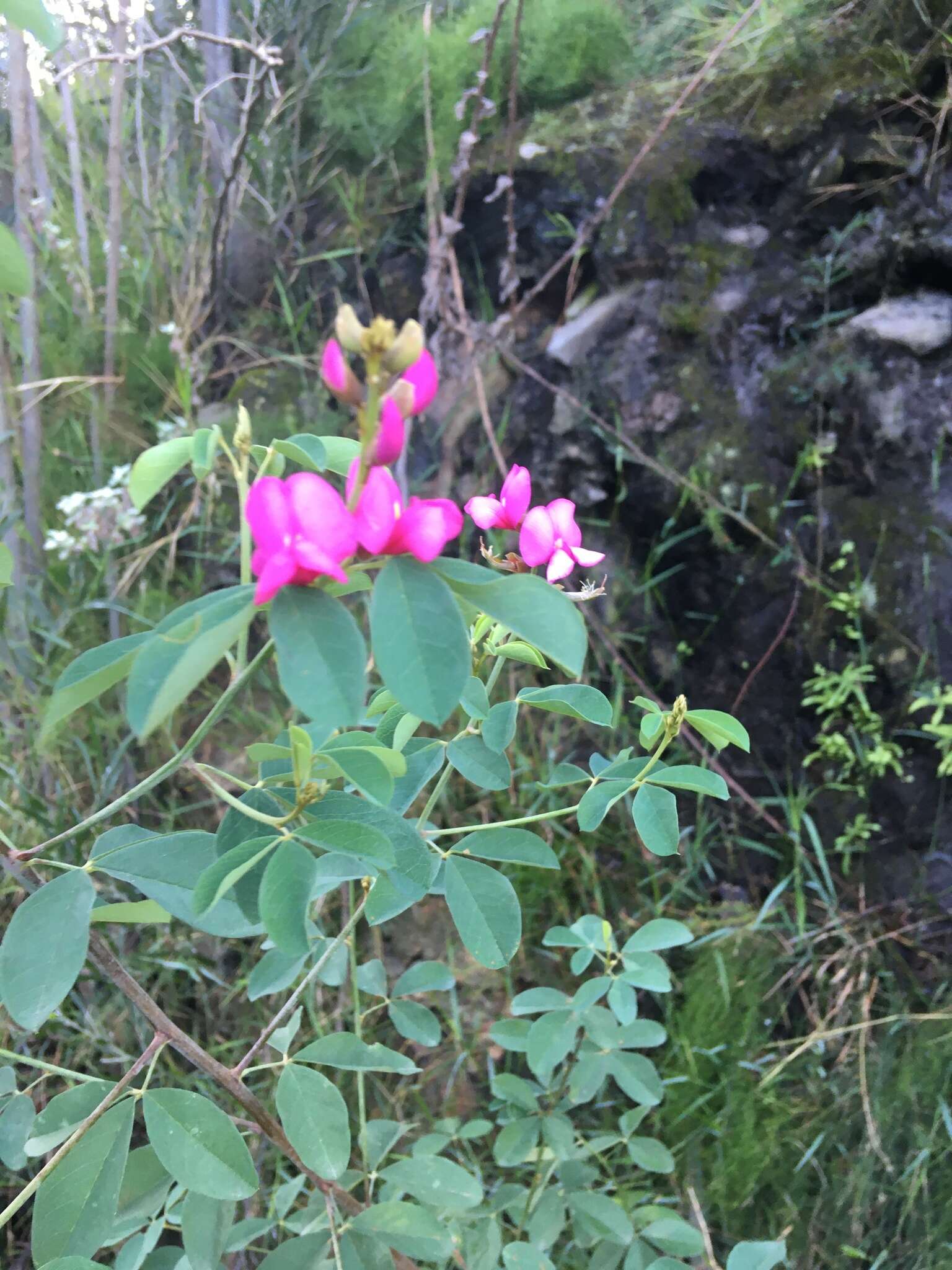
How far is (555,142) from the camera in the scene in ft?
5.92

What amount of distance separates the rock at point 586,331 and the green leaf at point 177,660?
4.82 feet

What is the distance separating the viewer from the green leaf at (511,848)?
0.63 meters

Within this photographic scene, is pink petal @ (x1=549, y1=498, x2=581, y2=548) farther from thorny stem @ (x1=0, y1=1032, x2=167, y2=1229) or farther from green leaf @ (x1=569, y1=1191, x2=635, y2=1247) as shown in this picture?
green leaf @ (x1=569, y1=1191, x2=635, y2=1247)

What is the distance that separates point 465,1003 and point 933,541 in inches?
42.1

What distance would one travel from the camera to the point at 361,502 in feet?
1.23

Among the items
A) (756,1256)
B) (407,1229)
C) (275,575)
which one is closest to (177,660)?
(275,575)

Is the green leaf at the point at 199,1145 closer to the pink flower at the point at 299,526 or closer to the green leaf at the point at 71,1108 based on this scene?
the green leaf at the point at 71,1108

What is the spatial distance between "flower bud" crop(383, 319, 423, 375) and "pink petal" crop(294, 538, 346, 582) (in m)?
0.08

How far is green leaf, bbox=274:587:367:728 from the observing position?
342 mm

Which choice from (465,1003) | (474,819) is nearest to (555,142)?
(474,819)

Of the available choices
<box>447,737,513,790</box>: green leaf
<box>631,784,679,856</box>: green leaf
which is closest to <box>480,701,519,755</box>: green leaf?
<box>447,737,513,790</box>: green leaf

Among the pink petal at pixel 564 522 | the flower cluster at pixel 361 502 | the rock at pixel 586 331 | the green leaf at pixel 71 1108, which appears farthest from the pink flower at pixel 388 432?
the rock at pixel 586 331

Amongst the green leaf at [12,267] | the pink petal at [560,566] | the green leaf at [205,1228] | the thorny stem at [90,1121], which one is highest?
the green leaf at [12,267]

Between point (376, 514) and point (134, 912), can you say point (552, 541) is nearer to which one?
point (376, 514)
